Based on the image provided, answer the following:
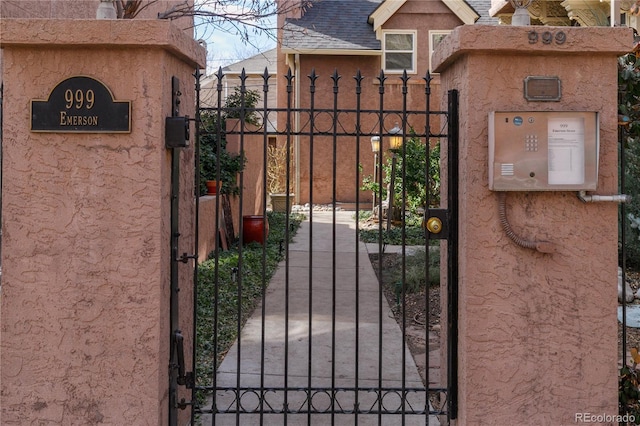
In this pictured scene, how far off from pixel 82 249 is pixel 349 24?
2002 centimetres

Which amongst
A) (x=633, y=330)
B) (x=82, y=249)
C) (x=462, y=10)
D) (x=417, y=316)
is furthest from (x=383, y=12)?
(x=82, y=249)

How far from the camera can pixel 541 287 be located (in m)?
3.33

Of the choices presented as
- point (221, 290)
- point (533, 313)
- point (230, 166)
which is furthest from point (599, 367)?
point (230, 166)

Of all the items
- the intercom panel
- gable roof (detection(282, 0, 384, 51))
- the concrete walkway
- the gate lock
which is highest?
gable roof (detection(282, 0, 384, 51))

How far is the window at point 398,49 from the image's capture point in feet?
69.8

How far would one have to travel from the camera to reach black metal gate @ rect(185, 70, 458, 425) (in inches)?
138

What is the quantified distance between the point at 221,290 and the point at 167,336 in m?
4.71

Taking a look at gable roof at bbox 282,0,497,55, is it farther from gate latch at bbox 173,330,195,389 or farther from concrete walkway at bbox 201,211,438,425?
gate latch at bbox 173,330,195,389

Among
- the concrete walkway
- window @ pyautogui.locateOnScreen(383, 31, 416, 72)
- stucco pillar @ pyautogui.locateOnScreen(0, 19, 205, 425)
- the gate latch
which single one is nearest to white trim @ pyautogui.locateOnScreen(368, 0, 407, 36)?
window @ pyautogui.locateOnScreen(383, 31, 416, 72)

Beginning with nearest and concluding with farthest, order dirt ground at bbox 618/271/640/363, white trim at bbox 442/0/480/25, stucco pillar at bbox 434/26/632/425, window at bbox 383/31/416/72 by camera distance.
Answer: stucco pillar at bbox 434/26/632/425 < dirt ground at bbox 618/271/640/363 < white trim at bbox 442/0/480/25 < window at bbox 383/31/416/72

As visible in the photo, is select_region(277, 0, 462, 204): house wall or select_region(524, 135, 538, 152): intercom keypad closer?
select_region(524, 135, 538, 152): intercom keypad

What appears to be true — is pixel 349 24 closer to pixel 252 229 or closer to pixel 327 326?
pixel 252 229

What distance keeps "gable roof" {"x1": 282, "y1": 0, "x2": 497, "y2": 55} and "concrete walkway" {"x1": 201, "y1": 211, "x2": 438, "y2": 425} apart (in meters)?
12.5

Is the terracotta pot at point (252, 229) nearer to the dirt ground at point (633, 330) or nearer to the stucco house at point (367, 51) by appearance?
the dirt ground at point (633, 330)
